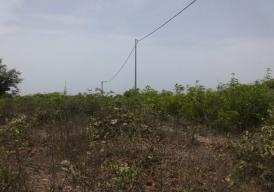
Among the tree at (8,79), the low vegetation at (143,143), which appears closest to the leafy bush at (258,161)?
the low vegetation at (143,143)

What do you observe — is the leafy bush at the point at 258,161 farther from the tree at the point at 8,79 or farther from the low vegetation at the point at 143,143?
the tree at the point at 8,79

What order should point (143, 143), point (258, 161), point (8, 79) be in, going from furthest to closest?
point (8, 79) < point (143, 143) < point (258, 161)

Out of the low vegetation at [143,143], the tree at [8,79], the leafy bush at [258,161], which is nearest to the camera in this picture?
the low vegetation at [143,143]

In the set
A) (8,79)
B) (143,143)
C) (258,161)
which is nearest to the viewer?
(258,161)

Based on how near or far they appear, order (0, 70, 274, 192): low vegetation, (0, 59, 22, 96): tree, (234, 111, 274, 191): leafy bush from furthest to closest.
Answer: (0, 59, 22, 96): tree → (234, 111, 274, 191): leafy bush → (0, 70, 274, 192): low vegetation

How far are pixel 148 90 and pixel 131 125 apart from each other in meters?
4.11

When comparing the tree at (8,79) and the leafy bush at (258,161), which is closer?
the leafy bush at (258,161)

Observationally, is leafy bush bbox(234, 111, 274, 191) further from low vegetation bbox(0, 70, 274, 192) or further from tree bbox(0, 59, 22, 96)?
tree bbox(0, 59, 22, 96)

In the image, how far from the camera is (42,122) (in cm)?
818

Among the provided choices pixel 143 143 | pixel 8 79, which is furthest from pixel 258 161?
pixel 8 79

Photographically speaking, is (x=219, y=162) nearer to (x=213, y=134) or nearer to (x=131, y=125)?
(x=131, y=125)

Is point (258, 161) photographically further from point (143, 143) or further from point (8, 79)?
point (8, 79)

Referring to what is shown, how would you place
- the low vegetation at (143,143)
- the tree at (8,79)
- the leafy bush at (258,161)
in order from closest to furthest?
1. the low vegetation at (143,143)
2. the leafy bush at (258,161)
3. the tree at (8,79)

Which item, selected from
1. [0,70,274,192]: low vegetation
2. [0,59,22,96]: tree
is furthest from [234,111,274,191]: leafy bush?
[0,59,22,96]: tree
